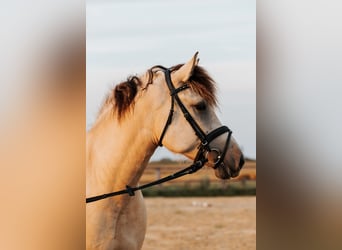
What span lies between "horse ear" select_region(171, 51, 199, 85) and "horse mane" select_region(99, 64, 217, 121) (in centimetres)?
3

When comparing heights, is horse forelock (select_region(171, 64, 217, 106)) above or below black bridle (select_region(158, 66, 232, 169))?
above

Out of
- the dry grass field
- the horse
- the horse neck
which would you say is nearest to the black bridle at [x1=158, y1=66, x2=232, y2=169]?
the horse

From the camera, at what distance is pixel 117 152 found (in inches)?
145

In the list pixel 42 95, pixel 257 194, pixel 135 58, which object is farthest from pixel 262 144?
pixel 42 95

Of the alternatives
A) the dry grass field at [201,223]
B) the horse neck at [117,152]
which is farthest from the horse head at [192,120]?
the dry grass field at [201,223]

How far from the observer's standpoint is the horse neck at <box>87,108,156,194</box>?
3600mm

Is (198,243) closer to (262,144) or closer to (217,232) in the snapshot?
(217,232)

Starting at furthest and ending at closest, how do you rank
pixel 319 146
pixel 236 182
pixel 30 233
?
pixel 30 233, pixel 236 182, pixel 319 146

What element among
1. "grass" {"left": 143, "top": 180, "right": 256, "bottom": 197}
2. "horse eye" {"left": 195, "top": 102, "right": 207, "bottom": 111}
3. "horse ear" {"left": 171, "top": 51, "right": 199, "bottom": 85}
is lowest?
"grass" {"left": 143, "top": 180, "right": 256, "bottom": 197}

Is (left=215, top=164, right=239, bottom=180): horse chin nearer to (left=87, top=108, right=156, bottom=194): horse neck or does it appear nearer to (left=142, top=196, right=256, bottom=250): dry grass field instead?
(left=142, top=196, right=256, bottom=250): dry grass field

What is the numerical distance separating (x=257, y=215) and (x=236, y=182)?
9.5 inches

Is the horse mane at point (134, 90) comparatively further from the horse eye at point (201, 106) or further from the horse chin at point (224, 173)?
the horse chin at point (224, 173)

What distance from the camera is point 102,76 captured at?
12.5 ft

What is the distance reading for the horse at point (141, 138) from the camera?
3475 mm
